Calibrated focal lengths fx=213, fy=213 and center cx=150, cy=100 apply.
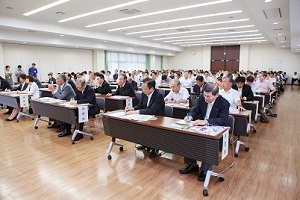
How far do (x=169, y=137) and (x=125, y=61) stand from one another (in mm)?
14891

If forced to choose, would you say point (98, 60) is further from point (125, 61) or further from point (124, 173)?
point (124, 173)

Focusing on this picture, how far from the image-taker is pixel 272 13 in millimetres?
6473

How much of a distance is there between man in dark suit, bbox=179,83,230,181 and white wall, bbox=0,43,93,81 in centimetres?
1097

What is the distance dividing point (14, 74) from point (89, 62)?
461 cm

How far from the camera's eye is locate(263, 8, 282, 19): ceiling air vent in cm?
615

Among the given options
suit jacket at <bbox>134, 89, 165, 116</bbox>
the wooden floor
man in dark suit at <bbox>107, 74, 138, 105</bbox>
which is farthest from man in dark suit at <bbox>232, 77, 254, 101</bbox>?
man in dark suit at <bbox>107, 74, 138, 105</bbox>

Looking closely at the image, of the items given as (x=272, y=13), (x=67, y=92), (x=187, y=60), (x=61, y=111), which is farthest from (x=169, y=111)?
(x=187, y=60)

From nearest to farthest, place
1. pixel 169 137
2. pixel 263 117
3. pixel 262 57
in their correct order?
1. pixel 169 137
2. pixel 263 117
3. pixel 262 57

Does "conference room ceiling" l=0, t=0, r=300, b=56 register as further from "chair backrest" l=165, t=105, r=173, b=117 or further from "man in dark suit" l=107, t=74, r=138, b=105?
"chair backrest" l=165, t=105, r=173, b=117

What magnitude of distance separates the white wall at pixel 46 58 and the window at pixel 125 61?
Answer: 1593 millimetres

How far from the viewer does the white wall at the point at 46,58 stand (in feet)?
35.2

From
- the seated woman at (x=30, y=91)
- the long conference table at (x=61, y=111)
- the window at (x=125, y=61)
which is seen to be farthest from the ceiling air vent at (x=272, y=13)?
the window at (x=125, y=61)

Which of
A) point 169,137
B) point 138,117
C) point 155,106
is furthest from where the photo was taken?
point 155,106

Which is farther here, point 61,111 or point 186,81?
point 186,81
